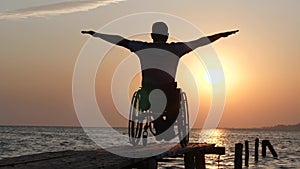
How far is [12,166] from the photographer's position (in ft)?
23.8

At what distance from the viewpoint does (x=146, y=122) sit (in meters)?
11.2

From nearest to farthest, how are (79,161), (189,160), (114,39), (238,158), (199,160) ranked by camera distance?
(79,161), (114,39), (189,160), (199,160), (238,158)

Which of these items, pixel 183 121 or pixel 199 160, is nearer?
pixel 183 121

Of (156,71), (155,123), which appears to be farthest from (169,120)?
(156,71)

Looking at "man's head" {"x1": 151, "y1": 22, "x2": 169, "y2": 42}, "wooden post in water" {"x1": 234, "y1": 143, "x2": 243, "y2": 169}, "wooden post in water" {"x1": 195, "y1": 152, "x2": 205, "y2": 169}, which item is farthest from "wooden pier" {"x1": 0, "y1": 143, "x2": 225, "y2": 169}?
"wooden post in water" {"x1": 234, "y1": 143, "x2": 243, "y2": 169}

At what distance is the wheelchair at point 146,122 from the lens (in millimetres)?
11070

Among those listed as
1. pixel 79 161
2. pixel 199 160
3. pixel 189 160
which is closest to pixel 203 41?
pixel 189 160

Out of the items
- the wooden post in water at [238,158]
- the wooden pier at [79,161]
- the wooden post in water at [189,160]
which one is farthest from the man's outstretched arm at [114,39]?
the wooden post in water at [238,158]

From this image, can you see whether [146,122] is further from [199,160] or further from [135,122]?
[199,160]

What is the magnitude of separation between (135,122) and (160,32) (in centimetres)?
184

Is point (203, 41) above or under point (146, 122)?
above

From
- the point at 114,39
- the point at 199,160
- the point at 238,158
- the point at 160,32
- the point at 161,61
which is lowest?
the point at 238,158

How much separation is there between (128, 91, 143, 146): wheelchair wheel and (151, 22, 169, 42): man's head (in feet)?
3.70

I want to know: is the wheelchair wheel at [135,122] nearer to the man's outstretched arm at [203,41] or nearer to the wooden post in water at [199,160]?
the man's outstretched arm at [203,41]
